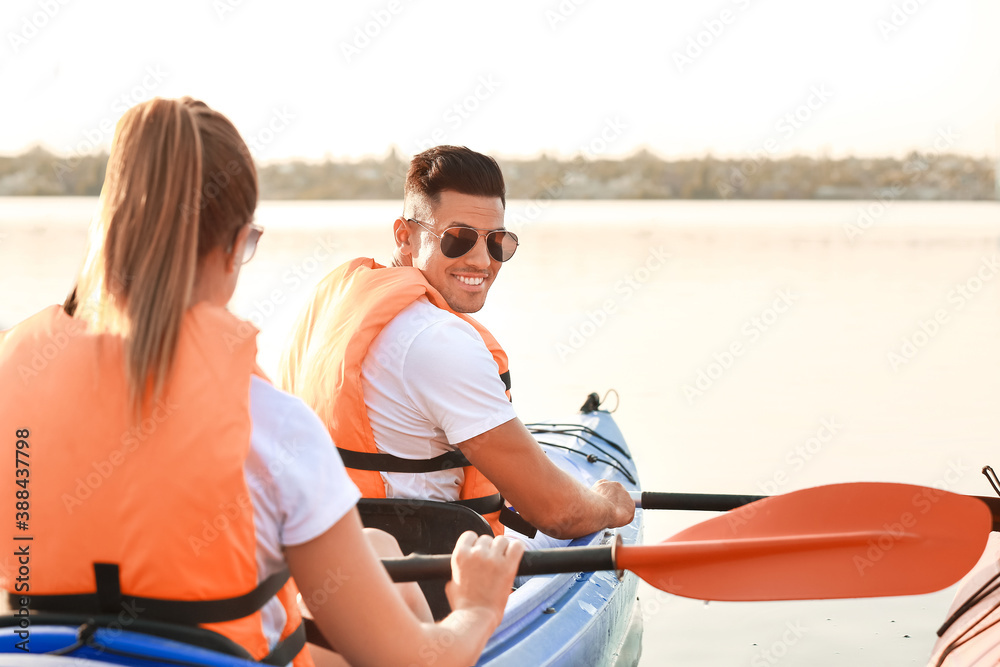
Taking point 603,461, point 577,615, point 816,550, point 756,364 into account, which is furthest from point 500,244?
point 756,364

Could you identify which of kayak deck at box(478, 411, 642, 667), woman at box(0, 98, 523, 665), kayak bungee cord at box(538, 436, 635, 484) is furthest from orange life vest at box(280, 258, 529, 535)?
kayak bungee cord at box(538, 436, 635, 484)

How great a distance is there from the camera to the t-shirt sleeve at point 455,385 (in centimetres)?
229

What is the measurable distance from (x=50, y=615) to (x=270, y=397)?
43 cm

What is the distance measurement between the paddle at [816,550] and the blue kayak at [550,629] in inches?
5.6

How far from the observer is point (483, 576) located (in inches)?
65.7

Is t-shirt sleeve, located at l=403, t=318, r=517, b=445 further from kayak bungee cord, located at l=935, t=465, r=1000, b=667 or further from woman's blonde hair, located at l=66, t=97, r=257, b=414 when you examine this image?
kayak bungee cord, located at l=935, t=465, r=1000, b=667

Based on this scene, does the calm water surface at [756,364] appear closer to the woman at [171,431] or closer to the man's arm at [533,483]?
the man's arm at [533,483]

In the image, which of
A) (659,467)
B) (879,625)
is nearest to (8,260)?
(659,467)

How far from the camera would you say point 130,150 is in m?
1.29

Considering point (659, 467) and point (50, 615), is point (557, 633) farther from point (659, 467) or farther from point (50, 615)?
point (659, 467)

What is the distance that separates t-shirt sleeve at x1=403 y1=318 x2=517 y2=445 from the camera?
7.50 ft

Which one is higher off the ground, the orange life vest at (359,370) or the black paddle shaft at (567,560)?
the orange life vest at (359,370)

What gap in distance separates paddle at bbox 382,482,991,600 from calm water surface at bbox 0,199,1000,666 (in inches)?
55.7

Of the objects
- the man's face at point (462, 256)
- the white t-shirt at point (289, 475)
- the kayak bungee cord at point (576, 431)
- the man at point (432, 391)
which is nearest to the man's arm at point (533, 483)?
the man at point (432, 391)
